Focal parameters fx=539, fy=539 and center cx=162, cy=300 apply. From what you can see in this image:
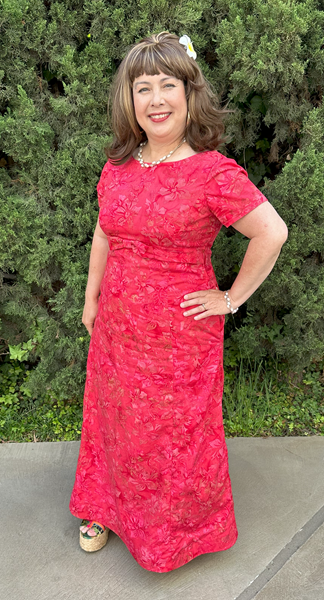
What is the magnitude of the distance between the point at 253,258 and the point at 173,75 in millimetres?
695

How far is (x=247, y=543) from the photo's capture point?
244 centimetres

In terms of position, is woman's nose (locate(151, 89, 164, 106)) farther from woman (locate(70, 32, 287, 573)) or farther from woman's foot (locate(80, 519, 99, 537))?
woman's foot (locate(80, 519, 99, 537))

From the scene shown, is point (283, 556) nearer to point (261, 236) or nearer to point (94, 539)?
point (94, 539)

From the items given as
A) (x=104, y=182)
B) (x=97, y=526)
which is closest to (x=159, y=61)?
(x=104, y=182)

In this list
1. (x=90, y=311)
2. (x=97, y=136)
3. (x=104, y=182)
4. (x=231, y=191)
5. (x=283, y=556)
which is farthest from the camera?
(x=97, y=136)

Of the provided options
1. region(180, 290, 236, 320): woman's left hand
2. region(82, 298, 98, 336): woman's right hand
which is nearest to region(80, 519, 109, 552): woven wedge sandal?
region(82, 298, 98, 336): woman's right hand

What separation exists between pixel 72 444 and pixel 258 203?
2.00 meters

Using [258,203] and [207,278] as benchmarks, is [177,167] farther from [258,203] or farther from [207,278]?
[207,278]

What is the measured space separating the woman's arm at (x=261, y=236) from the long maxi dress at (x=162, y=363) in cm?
5

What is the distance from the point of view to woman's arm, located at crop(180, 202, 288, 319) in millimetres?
1858

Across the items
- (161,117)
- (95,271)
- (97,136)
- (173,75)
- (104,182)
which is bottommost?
(95,271)

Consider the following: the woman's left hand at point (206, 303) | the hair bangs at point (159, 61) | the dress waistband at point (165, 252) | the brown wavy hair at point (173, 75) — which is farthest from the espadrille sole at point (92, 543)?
the hair bangs at point (159, 61)

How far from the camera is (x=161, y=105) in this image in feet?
6.13

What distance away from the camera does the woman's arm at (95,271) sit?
2.33 metres
